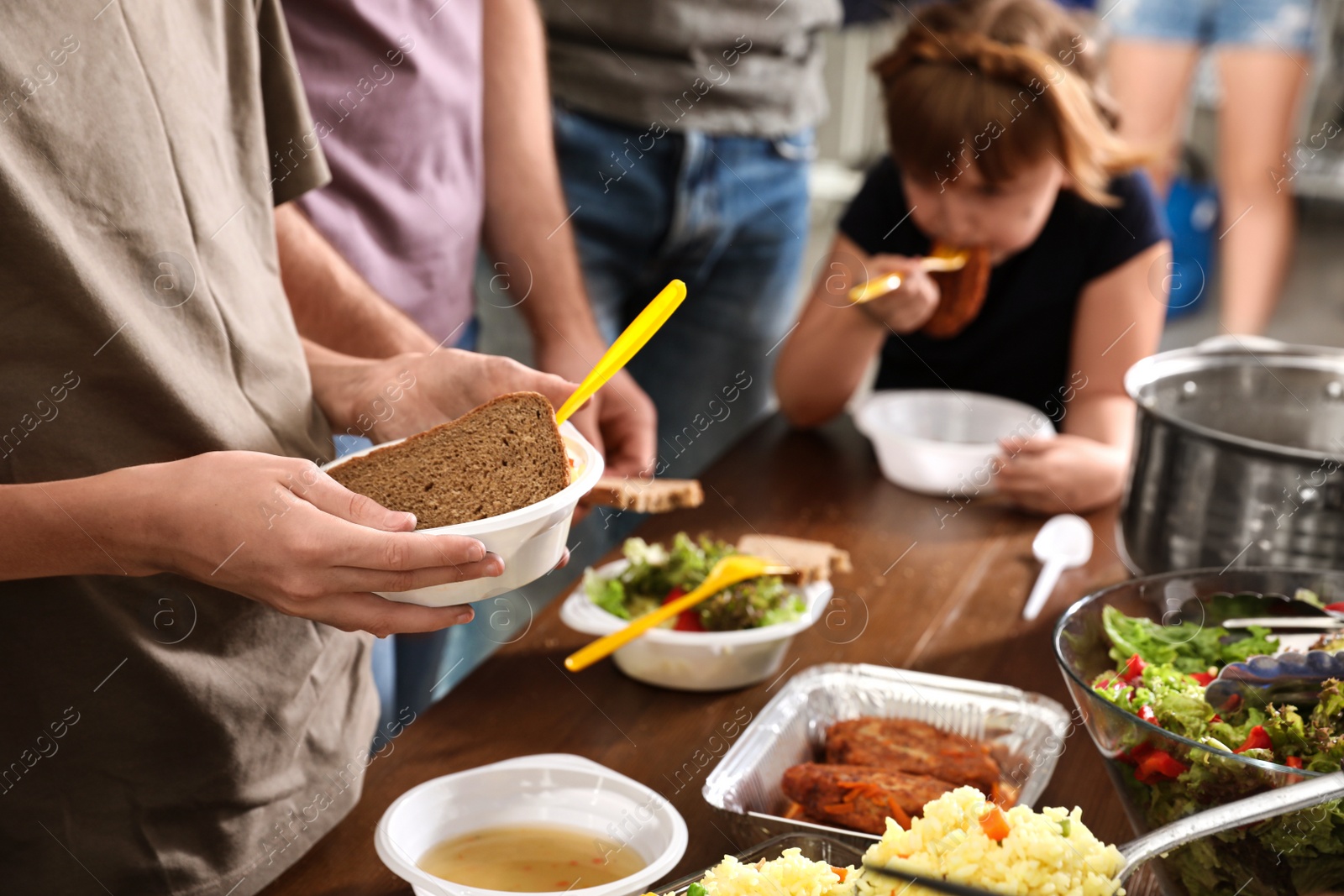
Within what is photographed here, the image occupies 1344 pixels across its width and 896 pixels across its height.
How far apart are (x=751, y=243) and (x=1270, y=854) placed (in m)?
1.61

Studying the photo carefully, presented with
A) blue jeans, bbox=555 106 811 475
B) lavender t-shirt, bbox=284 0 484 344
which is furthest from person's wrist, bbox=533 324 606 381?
blue jeans, bbox=555 106 811 475

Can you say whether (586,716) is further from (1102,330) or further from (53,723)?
(1102,330)

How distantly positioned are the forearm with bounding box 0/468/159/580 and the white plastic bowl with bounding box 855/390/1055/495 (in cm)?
116

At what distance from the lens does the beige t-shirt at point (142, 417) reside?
771 mm

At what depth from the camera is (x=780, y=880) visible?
2.37 feet

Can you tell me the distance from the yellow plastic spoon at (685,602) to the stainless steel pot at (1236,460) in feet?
1.38

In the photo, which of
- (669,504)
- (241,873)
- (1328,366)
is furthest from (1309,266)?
(241,873)

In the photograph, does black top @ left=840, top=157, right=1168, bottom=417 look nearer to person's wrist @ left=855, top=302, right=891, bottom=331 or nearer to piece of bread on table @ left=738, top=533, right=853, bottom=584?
person's wrist @ left=855, top=302, right=891, bottom=331

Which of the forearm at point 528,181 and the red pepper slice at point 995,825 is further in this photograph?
the forearm at point 528,181

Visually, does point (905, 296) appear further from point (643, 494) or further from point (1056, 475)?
point (643, 494)

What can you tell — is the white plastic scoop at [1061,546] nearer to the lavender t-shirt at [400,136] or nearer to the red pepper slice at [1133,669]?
the red pepper slice at [1133,669]

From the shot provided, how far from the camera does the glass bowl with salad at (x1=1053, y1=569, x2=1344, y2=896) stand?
2.39 ft

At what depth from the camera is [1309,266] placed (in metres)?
5.85

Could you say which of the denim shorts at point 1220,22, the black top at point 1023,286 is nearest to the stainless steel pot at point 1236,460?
the black top at point 1023,286
